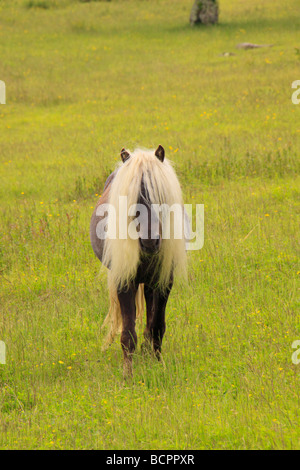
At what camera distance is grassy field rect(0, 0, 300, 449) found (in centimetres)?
411

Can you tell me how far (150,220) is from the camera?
4.22 m

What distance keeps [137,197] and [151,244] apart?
36 cm

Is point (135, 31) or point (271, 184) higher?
point (135, 31)

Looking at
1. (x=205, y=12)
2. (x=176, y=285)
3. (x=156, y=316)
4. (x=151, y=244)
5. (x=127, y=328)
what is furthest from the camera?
(x=205, y=12)

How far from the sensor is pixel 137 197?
423cm

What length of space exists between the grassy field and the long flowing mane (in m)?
0.89

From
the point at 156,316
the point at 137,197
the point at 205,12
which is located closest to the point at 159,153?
the point at 137,197

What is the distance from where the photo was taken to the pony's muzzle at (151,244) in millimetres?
4188

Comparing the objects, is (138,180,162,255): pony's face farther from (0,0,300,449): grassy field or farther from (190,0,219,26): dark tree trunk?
(190,0,219,26): dark tree trunk

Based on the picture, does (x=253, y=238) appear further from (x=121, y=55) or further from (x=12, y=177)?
(x=121, y=55)

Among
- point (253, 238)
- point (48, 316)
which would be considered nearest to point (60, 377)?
point (48, 316)

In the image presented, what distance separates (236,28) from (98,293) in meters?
27.2

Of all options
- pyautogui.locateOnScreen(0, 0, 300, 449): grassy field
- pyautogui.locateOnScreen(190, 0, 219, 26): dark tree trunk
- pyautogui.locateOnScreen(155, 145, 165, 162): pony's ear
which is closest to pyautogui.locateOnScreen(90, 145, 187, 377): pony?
pyautogui.locateOnScreen(155, 145, 165, 162): pony's ear

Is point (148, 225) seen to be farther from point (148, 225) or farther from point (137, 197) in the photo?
point (137, 197)
